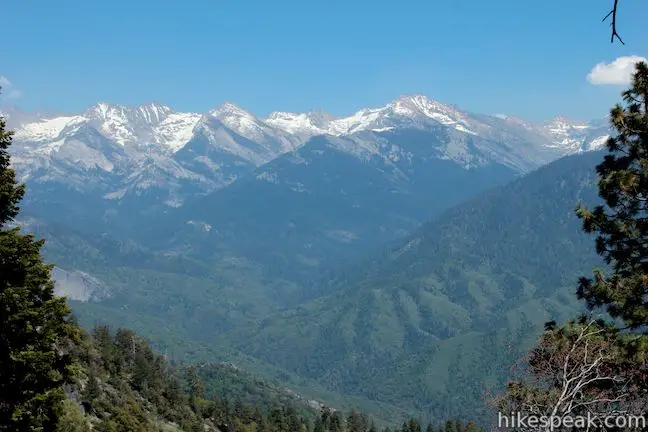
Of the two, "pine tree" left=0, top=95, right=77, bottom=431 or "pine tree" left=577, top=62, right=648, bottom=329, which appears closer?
"pine tree" left=0, top=95, right=77, bottom=431

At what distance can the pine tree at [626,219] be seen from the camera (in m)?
28.5

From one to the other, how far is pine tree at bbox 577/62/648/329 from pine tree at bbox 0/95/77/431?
2567cm

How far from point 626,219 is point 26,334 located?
28768 millimetres

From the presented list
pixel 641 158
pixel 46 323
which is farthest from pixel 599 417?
pixel 46 323

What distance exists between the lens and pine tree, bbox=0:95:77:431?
25234mm

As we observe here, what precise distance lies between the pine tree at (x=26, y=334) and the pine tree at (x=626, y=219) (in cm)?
2567

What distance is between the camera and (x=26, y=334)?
2567cm

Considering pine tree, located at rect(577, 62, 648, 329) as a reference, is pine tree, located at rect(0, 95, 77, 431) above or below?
below

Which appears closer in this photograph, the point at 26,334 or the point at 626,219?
the point at 26,334

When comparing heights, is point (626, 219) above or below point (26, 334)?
above

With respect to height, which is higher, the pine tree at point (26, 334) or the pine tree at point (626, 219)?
the pine tree at point (626, 219)

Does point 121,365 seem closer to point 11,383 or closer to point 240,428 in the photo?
point 240,428

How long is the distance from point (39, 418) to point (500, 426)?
1985cm

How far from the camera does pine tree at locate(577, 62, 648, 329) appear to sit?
2852cm
